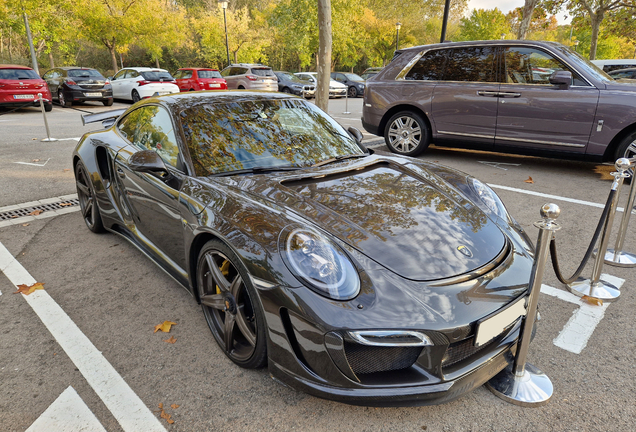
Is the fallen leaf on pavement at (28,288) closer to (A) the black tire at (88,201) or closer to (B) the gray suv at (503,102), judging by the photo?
(A) the black tire at (88,201)

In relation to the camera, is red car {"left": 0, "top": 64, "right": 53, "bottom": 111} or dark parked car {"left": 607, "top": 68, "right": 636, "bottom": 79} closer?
dark parked car {"left": 607, "top": 68, "right": 636, "bottom": 79}

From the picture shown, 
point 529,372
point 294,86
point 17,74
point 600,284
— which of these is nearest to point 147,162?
point 529,372

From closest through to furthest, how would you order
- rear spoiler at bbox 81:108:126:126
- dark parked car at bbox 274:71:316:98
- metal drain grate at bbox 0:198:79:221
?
metal drain grate at bbox 0:198:79:221, rear spoiler at bbox 81:108:126:126, dark parked car at bbox 274:71:316:98

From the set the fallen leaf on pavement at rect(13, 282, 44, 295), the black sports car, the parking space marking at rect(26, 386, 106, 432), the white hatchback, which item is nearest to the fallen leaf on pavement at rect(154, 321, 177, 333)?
the black sports car

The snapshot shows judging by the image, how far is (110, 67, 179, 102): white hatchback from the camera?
661 inches

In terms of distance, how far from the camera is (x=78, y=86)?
16.0 metres

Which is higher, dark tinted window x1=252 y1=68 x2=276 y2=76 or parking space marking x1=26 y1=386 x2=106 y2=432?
dark tinted window x1=252 y1=68 x2=276 y2=76

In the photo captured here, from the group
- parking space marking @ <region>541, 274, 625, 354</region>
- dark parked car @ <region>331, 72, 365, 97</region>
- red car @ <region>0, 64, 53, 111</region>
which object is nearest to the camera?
parking space marking @ <region>541, 274, 625, 354</region>

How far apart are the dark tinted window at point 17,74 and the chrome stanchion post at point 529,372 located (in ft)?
53.9

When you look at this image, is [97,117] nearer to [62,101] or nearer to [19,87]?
[19,87]

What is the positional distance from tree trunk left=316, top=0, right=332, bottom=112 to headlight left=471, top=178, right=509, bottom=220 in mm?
7692

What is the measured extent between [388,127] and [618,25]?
1050 inches

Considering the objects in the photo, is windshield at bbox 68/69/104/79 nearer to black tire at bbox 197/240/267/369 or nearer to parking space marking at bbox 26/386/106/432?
black tire at bbox 197/240/267/369

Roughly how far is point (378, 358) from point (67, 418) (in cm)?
148
